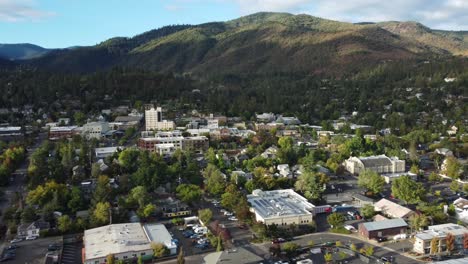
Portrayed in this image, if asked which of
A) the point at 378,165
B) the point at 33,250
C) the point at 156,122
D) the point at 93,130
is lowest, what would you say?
the point at 33,250

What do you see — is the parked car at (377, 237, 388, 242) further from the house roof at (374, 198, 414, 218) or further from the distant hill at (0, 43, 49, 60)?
the distant hill at (0, 43, 49, 60)

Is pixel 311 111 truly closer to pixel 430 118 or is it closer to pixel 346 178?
pixel 430 118

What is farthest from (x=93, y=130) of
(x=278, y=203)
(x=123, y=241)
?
A: (x=123, y=241)

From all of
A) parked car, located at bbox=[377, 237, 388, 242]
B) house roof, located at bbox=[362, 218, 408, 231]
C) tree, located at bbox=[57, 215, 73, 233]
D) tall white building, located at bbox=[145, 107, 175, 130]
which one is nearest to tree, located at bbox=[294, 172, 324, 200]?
house roof, located at bbox=[362, 218, 408, 231]

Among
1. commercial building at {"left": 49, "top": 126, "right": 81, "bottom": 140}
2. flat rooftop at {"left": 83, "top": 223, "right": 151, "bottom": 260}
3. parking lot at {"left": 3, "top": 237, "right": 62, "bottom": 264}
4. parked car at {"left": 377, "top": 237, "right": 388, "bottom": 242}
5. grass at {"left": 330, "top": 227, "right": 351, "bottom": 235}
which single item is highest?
commercial building at {"left": 49, "top": 126, "right": 81, "bottom": 140}

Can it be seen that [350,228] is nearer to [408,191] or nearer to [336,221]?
[336,221]

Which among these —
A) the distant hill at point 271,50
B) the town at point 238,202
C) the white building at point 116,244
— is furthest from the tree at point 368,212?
the distant hill at point 271,50

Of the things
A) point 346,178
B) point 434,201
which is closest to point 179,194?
point 346,178
